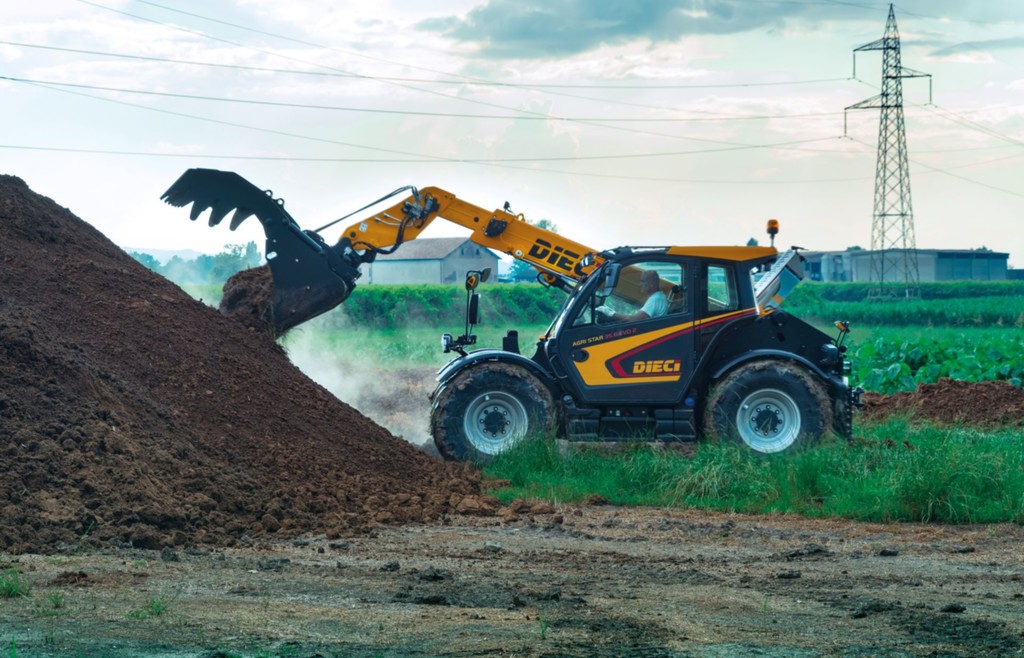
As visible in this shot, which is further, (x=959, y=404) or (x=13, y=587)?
(x=959, y=404)

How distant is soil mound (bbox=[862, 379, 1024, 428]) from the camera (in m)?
18.3

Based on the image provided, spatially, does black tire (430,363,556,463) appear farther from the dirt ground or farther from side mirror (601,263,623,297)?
the dirt ground

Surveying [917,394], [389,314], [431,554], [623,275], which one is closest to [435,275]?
[389,314]

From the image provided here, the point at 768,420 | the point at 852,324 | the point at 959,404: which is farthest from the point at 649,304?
the point at 852,324

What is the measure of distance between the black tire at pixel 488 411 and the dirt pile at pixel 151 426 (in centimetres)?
53

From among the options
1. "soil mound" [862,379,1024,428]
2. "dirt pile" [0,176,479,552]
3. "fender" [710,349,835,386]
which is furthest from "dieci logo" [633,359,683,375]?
"soil mound" [862,379,1024,428]

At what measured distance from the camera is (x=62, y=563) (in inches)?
342

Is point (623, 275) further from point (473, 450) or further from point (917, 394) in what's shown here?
point (917, 394)

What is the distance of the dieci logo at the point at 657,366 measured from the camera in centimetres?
1398

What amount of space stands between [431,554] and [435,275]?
66531 millimetres

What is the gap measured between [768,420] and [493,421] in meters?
3.02

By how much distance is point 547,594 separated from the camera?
313 inches

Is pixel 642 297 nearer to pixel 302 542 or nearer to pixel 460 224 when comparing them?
pixel 460 224

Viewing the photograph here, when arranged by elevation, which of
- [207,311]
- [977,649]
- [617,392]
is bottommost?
[977,649]
